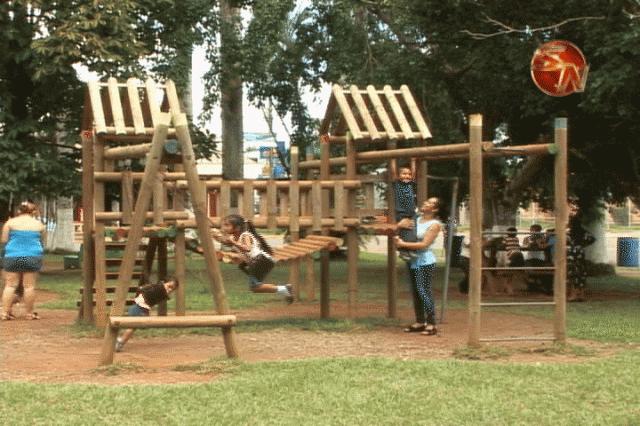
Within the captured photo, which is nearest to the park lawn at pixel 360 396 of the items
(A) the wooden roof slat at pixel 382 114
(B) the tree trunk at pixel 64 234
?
(A) the wooden roof slat at pixel 382 114

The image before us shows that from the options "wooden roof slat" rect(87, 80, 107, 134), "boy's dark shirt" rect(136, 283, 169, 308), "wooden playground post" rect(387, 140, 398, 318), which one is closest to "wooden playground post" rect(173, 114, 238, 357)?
"boy's dark shirt" rect(136, 283, 169, 308)

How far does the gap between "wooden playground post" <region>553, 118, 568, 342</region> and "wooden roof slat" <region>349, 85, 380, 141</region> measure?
3.19m

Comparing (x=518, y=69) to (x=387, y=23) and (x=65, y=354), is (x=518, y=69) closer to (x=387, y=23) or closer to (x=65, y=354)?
(x=387, y=23)

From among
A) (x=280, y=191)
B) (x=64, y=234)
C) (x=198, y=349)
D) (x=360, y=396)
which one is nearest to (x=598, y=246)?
(x=280, y=191)

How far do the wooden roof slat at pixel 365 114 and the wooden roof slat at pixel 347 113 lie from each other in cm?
12

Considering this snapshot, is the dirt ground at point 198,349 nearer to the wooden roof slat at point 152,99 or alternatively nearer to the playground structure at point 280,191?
the playground structure at point 280,191

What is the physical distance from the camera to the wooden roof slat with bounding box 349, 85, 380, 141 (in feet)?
41.7

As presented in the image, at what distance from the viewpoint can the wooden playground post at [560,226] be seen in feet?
32.7

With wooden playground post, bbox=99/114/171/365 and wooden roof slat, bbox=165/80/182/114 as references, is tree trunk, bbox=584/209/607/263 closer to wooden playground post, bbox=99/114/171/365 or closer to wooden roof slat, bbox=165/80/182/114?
wooden roof slat, bbox=165/80/182/114

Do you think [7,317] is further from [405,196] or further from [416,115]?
[416,115]

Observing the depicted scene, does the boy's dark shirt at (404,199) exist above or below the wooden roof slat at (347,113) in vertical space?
below

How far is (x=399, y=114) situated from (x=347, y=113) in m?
0.71

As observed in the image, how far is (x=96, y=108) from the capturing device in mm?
11867

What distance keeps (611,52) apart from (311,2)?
46.0ft
